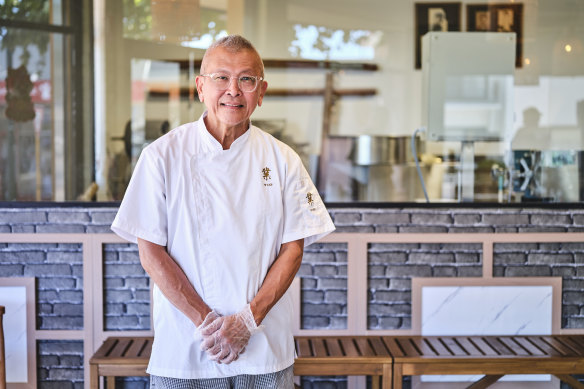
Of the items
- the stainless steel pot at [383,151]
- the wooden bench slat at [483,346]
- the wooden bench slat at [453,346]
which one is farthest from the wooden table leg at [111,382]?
the stainless steel pot at [383,151]

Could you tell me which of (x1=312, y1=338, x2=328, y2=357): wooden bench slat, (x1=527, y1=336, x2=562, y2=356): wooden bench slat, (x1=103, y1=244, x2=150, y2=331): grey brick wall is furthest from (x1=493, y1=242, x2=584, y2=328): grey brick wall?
(x1=103, y1=244, x2=150, y2=331): grey brick wall

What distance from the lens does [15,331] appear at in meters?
2.90

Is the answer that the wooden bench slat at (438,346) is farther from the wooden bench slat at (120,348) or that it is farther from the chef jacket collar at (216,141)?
the chef jacket collar at (216,141)

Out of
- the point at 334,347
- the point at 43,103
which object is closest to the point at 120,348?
the point at 334,347

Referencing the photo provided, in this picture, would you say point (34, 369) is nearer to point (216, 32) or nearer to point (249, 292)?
point (249, 292)

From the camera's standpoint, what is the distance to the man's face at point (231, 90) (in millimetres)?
1620

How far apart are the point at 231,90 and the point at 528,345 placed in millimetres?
1767

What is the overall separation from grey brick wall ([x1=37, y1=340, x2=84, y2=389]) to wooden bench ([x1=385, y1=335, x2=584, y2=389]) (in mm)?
1301

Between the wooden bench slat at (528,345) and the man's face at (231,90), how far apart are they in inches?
63.9

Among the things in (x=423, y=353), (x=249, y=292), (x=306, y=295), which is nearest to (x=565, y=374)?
(x=423, y=353)

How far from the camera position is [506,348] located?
2.70 m

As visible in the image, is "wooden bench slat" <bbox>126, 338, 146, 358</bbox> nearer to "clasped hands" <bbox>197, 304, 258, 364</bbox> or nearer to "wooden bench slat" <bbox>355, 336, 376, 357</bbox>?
"wooden bench slat" <bbox>355, 336, 376, 357</bbox>

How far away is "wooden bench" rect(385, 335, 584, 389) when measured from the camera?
101 inches

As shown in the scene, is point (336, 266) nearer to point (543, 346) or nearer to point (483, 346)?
point (483, 346)
